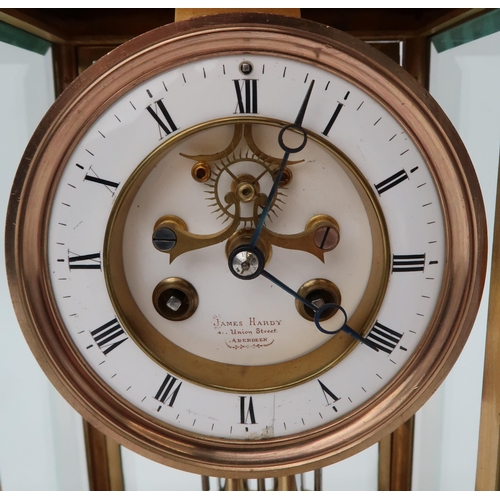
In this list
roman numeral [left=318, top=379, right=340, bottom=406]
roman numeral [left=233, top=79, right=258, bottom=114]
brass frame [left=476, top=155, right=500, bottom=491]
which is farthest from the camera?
brass frame [left=476, top=155, right=500, bottom=491]

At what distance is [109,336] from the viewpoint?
72cm

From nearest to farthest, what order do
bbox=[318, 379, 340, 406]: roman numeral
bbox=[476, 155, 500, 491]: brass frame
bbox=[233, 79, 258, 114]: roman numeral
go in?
bbox=[233, 79, 258, 114]: roman numeral < bbox=[318, 379, 340, 406]: roman numeral < bbox=[476, 155, 500, 491]: brass frame

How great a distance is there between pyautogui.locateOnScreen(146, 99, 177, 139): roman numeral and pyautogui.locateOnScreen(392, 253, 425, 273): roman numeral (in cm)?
35

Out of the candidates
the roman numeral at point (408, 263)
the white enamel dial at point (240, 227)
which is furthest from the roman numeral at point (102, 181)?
the roman numeral at point (408, 263)

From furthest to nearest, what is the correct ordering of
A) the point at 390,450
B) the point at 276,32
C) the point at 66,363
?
1. the point at 390,450
2. the point at 66,363
3. the point at 276,32

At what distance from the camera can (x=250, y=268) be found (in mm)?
702

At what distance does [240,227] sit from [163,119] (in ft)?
0.62

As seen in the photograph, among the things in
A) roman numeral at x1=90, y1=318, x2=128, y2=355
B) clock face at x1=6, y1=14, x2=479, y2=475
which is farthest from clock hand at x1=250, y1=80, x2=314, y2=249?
roman numeral at x1=90, y1=318, x2=128, y2=355

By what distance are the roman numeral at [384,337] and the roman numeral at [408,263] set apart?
0.09 meters

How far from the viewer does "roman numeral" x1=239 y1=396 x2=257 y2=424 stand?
0.75m

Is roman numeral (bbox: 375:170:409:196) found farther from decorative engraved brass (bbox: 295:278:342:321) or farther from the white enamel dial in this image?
decorative engraved brass (bbox: 295:278:342:321)
